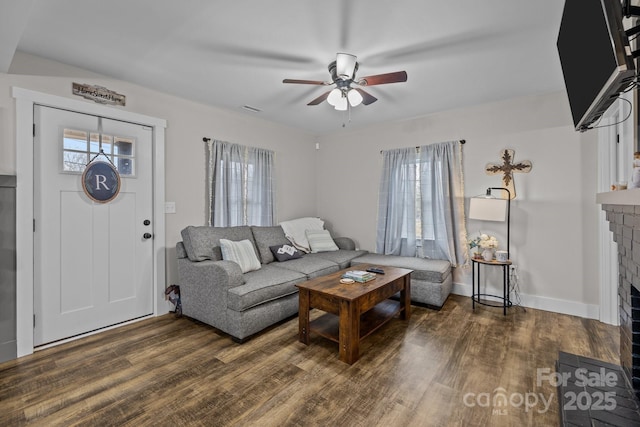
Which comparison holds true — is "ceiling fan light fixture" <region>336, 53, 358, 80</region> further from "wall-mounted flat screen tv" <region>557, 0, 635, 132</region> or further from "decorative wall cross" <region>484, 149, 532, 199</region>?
"decorative wall cross" <region>484, 149, 532, 199</region>

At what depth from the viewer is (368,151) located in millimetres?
4652

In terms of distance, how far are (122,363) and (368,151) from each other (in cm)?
400

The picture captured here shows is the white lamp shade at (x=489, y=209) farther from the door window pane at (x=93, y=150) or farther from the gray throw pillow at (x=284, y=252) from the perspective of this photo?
the door window pane at (x=93, y=150)

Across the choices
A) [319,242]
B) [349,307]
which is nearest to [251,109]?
[319,242]

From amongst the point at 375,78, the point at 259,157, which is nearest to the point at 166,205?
the point at 259,157

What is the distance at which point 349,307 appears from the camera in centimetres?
225

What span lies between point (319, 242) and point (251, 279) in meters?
1.70

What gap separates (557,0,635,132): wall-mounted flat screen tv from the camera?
987mm

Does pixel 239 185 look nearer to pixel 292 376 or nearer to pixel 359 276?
pixel 359 276

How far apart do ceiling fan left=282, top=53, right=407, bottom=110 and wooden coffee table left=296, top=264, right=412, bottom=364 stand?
167 cm

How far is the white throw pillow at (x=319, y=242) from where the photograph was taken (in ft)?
14.4

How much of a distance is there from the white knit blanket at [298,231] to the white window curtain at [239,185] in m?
0.29

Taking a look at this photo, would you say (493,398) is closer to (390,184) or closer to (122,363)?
(122,363)

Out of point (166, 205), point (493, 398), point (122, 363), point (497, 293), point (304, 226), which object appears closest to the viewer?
point (493, 398)
